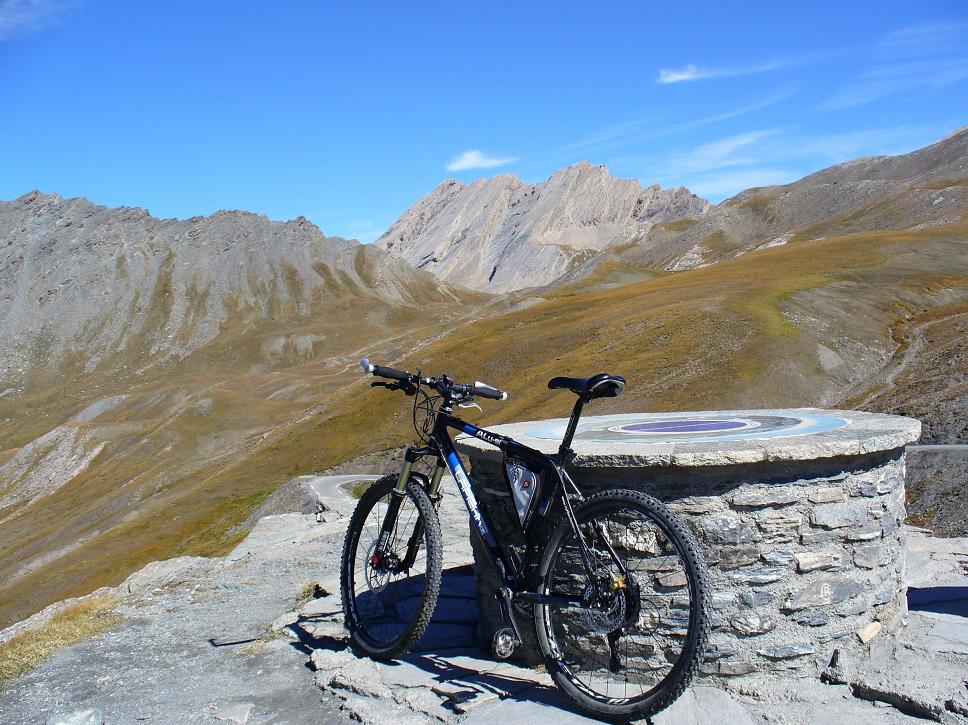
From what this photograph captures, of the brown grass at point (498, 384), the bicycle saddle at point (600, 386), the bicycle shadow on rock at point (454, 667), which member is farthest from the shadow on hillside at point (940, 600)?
the brown grass at point (498, 384)

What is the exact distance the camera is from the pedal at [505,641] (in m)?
6.12

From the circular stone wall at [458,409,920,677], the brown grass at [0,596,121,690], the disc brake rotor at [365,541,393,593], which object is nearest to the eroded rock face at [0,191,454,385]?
the brown grass at [0,596,121,690]

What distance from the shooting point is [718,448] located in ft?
20.0

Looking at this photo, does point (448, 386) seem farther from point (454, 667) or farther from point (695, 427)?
point (695, 427)

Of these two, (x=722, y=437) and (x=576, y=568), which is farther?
(x=722, y=437)

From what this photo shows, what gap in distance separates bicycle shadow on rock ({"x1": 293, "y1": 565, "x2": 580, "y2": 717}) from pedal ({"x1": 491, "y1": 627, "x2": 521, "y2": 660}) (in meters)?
0.28

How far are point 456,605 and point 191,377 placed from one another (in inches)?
5795

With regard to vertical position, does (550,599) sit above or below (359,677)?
above

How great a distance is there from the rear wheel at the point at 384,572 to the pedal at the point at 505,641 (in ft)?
2.55

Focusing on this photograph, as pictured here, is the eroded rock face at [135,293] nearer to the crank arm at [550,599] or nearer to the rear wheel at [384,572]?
the rear wheel at [384,572]

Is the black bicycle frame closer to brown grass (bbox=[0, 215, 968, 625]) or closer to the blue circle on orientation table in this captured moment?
the blue circle on orientation table

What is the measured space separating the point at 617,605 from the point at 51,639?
6.83 metres

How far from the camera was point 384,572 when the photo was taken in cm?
709

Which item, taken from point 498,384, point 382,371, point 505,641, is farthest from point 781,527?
point 498,384
